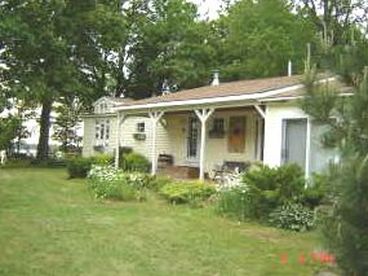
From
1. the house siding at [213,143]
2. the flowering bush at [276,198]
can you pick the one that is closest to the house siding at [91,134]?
Answer: the house siding at [213,143]

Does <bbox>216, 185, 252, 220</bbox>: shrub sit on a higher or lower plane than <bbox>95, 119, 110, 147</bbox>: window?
lower

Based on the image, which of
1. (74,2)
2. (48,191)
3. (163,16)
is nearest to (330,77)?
(48,191)

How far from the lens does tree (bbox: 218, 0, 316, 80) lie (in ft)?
123

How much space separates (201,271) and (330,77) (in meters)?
4.92

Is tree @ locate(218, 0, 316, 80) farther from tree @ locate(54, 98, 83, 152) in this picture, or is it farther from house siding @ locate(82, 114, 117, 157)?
tree @ locate(54, 98, 83, 152)

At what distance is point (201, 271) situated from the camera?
9.44 metres

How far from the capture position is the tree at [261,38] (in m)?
37.6

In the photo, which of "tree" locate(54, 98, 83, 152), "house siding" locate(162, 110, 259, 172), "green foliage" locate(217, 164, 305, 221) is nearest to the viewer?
"green foliage" locate(217, 164, 305, 221)

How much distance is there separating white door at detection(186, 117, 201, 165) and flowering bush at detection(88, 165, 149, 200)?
4997 mm

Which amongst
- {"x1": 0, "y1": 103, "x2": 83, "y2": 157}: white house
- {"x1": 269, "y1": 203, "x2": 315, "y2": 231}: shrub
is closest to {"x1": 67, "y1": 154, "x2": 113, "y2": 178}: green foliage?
{"x1": 269, "y1": 203, "x2": 315, "y2": 231}: shrub

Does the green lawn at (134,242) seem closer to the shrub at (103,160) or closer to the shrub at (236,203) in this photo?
the shrub at (236,203)

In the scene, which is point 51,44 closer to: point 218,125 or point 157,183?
point 218,125

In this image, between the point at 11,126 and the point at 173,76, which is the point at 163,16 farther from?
the point at 11,126

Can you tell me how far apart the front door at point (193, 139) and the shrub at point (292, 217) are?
40.0 feet
